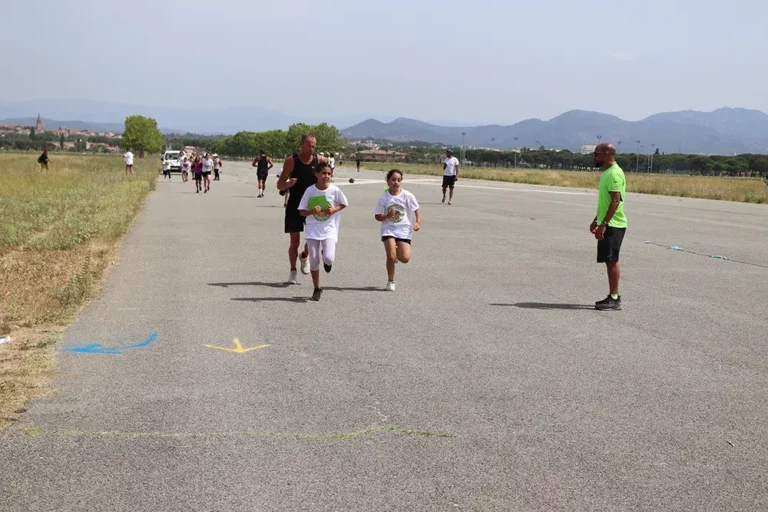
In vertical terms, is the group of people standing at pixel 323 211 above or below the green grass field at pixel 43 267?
above

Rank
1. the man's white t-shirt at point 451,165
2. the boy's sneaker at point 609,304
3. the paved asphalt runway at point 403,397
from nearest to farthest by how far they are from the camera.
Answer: the paved asphalt runway at point 403,397 → the boy's sneaker at point 609,304 → the man's white t-shirt at point 451,165

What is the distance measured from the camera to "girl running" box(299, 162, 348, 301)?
33.1 feet

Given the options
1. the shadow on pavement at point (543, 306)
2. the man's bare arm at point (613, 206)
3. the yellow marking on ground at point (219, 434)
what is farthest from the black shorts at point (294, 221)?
the yellow marking on ground at point (219, 434)

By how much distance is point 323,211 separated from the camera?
1009 cm

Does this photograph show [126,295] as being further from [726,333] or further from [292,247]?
[726,333]

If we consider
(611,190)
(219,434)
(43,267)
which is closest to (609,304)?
(611,190)

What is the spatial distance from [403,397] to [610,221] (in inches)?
185

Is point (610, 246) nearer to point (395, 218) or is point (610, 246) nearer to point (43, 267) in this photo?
point (395, 218)

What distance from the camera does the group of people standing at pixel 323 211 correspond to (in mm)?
10094

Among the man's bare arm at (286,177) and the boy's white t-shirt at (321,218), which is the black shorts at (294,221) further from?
the boy's white t-shirt at (321,218)

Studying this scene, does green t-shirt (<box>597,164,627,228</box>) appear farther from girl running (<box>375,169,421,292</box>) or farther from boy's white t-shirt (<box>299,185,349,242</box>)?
boy's white t-shirt (<box>299,185,349,242</box>)

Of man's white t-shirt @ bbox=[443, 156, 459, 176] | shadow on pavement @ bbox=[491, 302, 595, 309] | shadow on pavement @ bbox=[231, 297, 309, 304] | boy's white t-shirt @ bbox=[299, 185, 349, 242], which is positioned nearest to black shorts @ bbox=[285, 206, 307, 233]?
boy's white t-shirt @ bbox=[299, 185, 349, 242]

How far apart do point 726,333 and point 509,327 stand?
Result: 202 cm

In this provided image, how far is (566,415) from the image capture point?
222 inches
